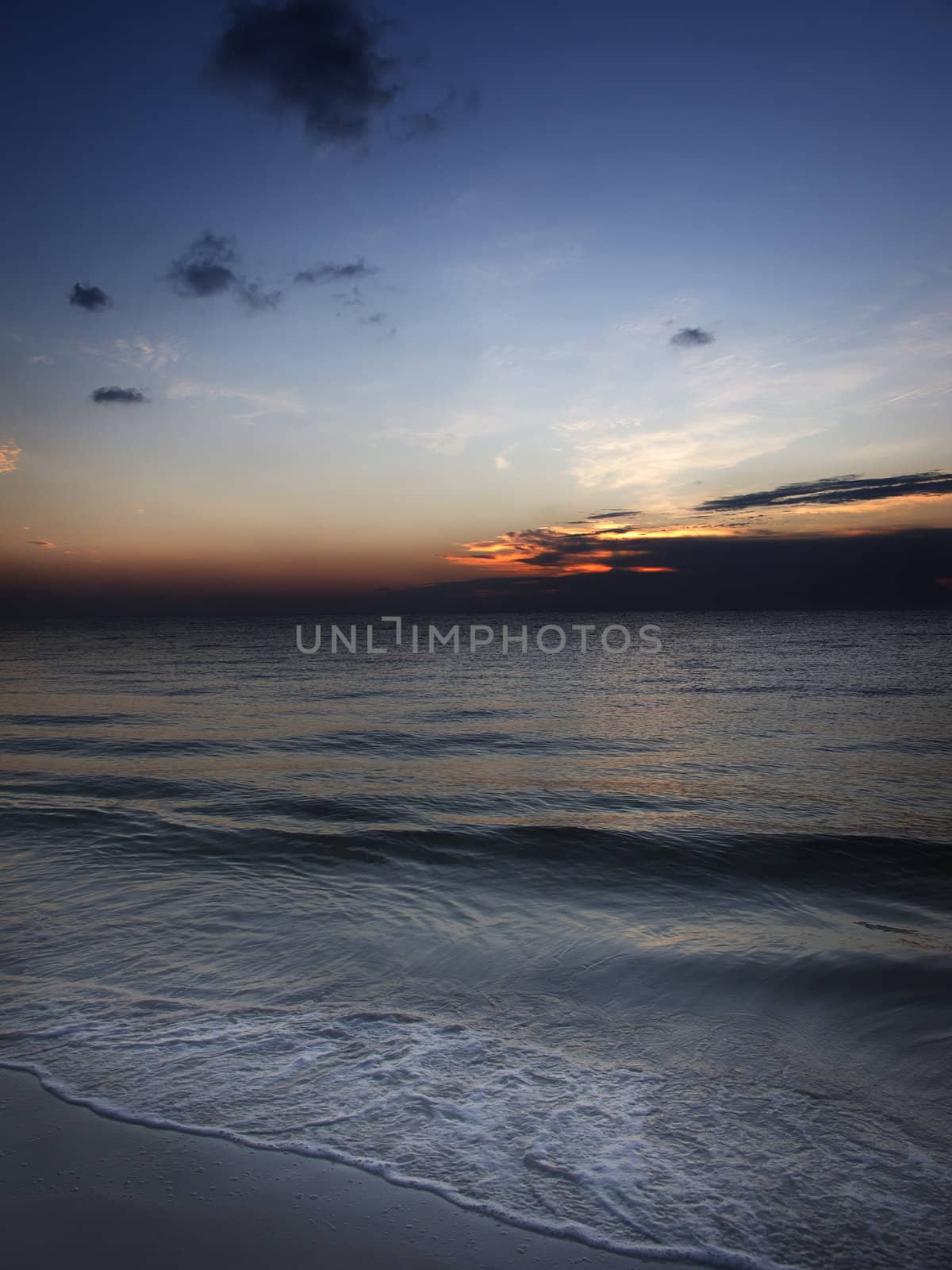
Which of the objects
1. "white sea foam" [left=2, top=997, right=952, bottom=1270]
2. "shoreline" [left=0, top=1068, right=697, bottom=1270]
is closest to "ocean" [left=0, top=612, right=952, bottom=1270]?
"white sea foam" [left=2, top=997, right=952, bottom=1270]

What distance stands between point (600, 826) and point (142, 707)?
2240cm

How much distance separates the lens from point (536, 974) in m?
6.63

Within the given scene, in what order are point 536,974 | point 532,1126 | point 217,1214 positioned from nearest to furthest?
point 217,1214 → point 532,1126 → point 536,974

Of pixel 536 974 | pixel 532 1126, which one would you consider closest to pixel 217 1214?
pixel 532 1126

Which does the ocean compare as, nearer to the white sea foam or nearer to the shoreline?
the white sea foam

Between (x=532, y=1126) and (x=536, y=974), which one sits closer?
(x=532, y=1126)

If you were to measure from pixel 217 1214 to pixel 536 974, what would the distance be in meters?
3.61

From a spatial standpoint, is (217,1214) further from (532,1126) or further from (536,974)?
(536,974)

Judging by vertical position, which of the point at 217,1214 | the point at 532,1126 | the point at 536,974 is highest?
the point at 217,1214

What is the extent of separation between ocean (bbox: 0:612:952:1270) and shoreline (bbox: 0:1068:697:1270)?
15 centimetres

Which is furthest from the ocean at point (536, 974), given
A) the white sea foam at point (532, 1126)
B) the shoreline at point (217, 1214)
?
the shoreline at point (217, 1214)

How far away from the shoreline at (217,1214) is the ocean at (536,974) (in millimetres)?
147

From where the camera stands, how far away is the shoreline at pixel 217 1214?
329cm

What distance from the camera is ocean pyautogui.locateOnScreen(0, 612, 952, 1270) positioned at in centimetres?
394
